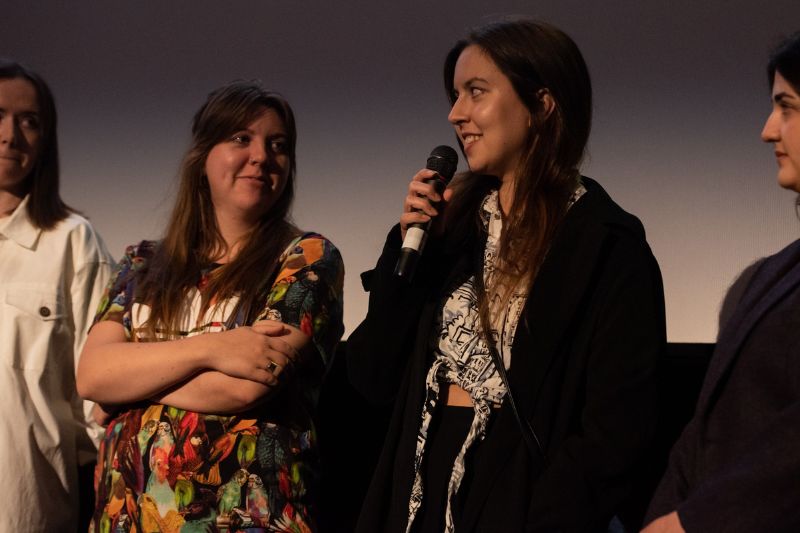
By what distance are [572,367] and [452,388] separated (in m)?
0.29

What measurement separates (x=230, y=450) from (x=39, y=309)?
102cm

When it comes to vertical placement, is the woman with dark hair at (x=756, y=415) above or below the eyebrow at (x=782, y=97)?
below

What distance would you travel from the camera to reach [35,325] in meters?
2.96

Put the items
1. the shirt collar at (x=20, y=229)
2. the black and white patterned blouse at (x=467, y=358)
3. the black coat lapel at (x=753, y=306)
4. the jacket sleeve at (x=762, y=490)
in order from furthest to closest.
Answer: the shirt collar at (x=20, y=229) → the black and white patterned blouse at (x=467, y=358) → the black coat lapel at (x=753, y=306) → the jacket sleeve at (x=762, y=490)

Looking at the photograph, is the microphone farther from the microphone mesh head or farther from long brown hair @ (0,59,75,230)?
long brown hair @ (0,59,75,230)

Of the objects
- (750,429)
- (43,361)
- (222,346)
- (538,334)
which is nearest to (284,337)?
(222,346)

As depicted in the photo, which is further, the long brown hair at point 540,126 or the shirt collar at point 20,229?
the shirt collar at point 20,229

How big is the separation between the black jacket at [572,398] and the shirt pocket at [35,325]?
4.41ft

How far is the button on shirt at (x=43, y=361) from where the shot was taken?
286cm

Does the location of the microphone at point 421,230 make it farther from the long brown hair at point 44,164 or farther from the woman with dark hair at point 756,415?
the long brown hair at point 44,164

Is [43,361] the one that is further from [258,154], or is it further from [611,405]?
[611,405]

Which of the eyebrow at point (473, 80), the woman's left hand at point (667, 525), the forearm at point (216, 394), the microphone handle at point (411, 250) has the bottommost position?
the woman's left hand at point (667, 525)

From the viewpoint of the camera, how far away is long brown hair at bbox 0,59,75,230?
10.2 feet

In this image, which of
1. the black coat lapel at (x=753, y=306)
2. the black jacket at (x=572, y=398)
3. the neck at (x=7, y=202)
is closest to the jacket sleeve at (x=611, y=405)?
the black jacket at (x=572, y=398)
